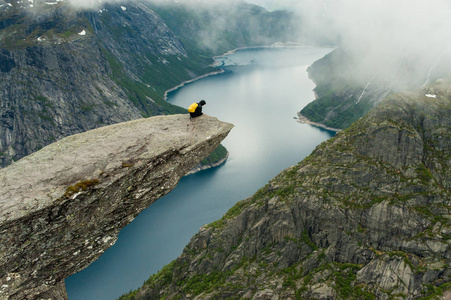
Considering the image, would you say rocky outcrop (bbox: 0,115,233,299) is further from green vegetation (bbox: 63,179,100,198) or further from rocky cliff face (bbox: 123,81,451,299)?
rocky cliff face (bbox: 123,81,451,299)

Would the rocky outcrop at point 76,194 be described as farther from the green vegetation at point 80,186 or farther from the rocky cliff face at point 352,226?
the rocky cliff face at point 352,226

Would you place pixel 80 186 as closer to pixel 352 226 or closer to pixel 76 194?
pixel 76 194

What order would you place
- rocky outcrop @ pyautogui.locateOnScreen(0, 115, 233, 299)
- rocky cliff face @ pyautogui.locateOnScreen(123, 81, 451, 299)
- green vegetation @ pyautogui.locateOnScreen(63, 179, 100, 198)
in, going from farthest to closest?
1. rocky cliff face @ pyautogui.locateOnScreen(123, 81, 451, 299)
2. green vegetation @ pyautogui.locateOnScreen(63, 179, 100, 198)
3. rocky outcrop @ pyautogui.locateOnScreen(0, 115, 233, 299)

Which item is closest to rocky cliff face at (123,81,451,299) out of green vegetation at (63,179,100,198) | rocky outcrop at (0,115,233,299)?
rocky outcrop at (0,115,233,299)

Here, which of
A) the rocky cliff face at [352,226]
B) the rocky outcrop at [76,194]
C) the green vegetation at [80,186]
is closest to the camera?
the rocky outcrop at [76,194]

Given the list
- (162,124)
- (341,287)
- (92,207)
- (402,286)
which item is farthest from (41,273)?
(402,286)

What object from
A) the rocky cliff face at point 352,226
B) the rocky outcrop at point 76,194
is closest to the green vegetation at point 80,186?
the rocky outcrop at point 76,194
